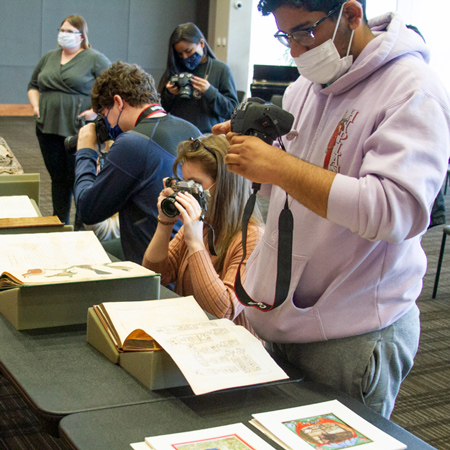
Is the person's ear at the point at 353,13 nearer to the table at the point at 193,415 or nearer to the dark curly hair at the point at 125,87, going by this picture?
the table at the point at 193,415

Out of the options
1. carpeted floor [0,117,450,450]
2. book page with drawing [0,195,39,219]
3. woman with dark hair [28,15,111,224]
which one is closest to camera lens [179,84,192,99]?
woman with dark hair [28,15,111,224]

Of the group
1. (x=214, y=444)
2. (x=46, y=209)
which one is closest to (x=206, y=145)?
(x=214, y=444)

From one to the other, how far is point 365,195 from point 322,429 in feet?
1.34

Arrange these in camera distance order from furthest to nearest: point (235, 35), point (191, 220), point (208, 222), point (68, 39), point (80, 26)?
point (235, 35), point (80, 26), point (68, 39), point (208, 222), point (191, 220)

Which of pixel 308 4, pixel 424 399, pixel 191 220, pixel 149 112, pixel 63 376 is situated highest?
pixel 308 4

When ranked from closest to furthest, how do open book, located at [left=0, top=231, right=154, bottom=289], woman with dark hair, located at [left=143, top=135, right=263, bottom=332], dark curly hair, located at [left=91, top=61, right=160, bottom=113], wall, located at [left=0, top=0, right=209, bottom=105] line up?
open book, located at [left=0, top=231, right=154, bottom=289], woman with dark hair, located at [left=143, top=135, right=263, bottom=332], dark curly hair, located at [left=91, top=61, right=160, bottom=113], wall, located at [left=0, top=0, right=209, bottom=105]

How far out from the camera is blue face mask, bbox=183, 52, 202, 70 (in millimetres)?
3766

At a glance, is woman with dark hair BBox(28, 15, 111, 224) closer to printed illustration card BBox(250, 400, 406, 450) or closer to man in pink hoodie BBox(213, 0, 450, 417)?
man in pink hoodie BBox(213, 0, 450, 417)

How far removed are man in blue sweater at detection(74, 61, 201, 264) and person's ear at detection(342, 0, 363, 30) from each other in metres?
1.27

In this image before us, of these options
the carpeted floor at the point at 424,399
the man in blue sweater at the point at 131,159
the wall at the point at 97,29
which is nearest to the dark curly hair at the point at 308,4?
the man in blue sweater at the point at 131,159

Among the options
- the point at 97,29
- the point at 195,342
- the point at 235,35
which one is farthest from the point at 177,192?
the point at 97,29

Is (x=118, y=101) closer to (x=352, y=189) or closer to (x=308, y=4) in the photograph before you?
(x=308, y=4)

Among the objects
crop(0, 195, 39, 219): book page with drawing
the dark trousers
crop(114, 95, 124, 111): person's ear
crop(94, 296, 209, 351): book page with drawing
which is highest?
crop(114, 95, 124, 111): person's ear

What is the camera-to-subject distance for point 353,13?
119 centimetres
